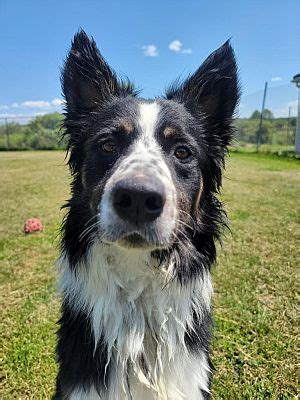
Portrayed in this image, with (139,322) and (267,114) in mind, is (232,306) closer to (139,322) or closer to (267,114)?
(139,322)

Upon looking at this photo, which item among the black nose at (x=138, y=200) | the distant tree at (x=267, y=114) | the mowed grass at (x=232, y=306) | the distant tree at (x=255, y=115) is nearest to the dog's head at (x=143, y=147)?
the black nose at (x=138, y=200)

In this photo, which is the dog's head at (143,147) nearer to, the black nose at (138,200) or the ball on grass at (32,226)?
the black nose at (138,200)

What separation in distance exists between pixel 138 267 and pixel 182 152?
36.3 inches

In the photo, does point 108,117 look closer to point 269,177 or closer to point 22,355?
point 22,355

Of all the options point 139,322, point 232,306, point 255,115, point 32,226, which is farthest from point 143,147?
point 255,115

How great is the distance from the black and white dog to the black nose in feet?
0.35

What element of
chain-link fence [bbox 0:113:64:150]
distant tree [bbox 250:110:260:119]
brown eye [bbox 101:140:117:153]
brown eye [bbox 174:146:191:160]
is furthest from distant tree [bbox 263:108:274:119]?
brown eye [bbox 101:140:117:153]

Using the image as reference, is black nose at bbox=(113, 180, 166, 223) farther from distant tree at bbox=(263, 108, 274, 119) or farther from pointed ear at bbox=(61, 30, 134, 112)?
distant tree at bbox=(263, 108, 274, 119)

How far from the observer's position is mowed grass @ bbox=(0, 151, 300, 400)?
357cm

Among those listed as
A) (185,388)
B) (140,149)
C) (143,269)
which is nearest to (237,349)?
(185,388)

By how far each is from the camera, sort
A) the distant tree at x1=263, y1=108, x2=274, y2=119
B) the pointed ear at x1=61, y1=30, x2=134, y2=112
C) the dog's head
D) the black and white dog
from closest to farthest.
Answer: the dog's head, the black and white dog, the pointed ear at x1=61, y1=30, x2=134, y2=112, the distant tree at x1=263, y1=108, x2=274, y2=119

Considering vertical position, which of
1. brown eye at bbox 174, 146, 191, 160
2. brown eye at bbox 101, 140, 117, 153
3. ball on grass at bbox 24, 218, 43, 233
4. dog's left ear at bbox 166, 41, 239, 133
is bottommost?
ball on grass at bbox 24, 218, 43, 233

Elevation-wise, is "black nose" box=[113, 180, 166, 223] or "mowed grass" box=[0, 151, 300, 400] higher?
"black nose" box=[113, 180, 166, 223]

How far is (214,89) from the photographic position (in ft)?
Result: 10.8
